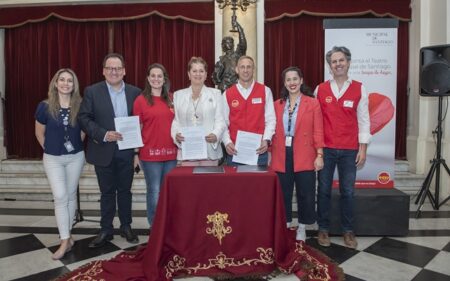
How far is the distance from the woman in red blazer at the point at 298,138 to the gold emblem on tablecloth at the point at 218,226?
0.71m

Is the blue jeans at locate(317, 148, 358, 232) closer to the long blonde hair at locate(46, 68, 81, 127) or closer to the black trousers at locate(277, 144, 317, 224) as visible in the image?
the black trousers at locate(277, 144, 317, 224)

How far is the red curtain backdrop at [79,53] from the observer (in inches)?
233

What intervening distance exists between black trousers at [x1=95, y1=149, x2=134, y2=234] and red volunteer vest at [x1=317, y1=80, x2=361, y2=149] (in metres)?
1.59

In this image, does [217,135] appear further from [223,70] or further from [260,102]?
[223,70]

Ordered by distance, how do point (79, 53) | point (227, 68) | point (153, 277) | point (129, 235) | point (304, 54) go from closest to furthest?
point (153, 277) → point (129, 235) → point (227, 68) → point (304, 54) → point (79, 53)

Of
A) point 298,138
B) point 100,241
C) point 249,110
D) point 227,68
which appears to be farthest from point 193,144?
point 227,68

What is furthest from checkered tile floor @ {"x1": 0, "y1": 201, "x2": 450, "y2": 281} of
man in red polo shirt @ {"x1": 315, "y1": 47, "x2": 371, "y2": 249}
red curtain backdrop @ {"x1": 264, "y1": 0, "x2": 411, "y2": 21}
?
red curtain backdrop @ {"x1": 264, "y1": 0, "x2": 411, "y2": 21}

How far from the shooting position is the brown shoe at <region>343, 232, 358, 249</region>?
312cm

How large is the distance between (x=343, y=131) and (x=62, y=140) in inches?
83.1

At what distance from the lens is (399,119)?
573cm

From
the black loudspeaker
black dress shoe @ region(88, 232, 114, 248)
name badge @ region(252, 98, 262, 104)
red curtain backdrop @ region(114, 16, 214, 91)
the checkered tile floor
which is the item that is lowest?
the checkered tile floor

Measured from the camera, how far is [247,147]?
9.43ft

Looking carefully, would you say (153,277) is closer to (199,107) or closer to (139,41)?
(199,107)

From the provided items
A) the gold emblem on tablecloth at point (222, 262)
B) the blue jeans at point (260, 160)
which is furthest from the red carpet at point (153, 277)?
the blue jeans at point (260, 160)
